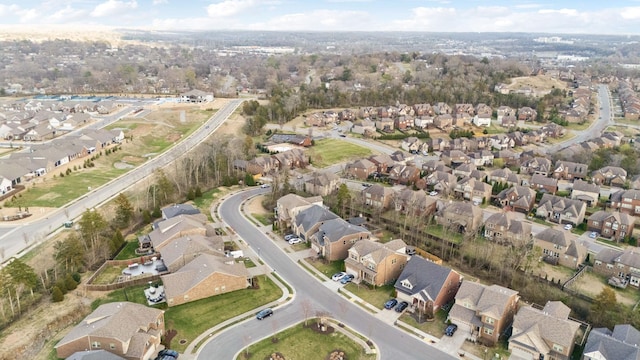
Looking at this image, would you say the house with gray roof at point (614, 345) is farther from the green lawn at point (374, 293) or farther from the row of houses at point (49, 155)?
the row of houses at point (49, 155)

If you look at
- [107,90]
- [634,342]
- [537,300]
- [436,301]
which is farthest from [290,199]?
[107,90]

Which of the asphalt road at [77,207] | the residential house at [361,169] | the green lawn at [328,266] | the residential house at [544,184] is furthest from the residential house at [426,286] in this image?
the asphalt road at [77,207]

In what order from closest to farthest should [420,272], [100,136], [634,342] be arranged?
[634,342], [420,272], [100,136]

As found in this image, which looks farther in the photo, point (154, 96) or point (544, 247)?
point (154, 96)

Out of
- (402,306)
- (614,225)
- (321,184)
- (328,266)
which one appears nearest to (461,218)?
(614,225)

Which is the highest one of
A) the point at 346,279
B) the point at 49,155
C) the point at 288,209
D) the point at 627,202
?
the point at 49,155

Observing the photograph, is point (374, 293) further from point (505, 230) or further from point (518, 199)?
point (518, 199)

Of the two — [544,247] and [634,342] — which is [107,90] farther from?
[634,342]
